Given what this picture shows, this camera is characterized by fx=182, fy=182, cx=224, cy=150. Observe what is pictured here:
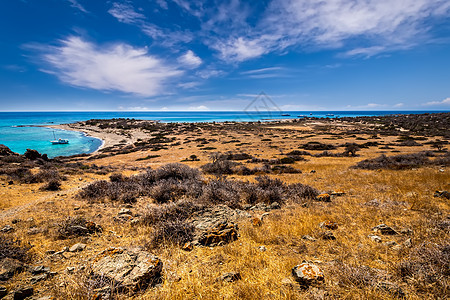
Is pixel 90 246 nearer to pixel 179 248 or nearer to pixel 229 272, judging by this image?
pixel 179 248

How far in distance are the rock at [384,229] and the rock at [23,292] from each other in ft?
25.5

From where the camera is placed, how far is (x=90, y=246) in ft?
15.5

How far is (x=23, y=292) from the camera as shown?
3020 millimetres

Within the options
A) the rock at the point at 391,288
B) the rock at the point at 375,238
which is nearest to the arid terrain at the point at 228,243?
the rock at the point at 391,288

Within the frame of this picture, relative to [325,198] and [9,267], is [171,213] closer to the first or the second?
[9,267]

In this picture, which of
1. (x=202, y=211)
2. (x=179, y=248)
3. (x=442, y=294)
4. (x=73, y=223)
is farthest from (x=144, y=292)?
(x=442, y=294)

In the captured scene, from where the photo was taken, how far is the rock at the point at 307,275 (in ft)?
10.3

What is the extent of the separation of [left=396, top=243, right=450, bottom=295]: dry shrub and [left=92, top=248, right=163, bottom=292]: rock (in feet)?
14.6

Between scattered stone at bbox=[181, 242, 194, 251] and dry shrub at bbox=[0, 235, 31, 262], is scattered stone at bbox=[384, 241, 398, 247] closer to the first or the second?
scattered stone at bbox=[181, 242, 194, 251]

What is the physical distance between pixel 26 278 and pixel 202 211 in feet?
13.7

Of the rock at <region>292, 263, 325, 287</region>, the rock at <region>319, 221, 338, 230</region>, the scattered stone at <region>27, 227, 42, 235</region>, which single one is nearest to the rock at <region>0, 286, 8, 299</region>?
the scattered stone at <region>27, 227, 42, 235</region>

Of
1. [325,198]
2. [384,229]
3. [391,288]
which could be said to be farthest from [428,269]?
[325,198]

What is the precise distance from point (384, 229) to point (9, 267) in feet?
28.3

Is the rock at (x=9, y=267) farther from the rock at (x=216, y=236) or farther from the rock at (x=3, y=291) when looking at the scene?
the rock at (x=216, y=236)
